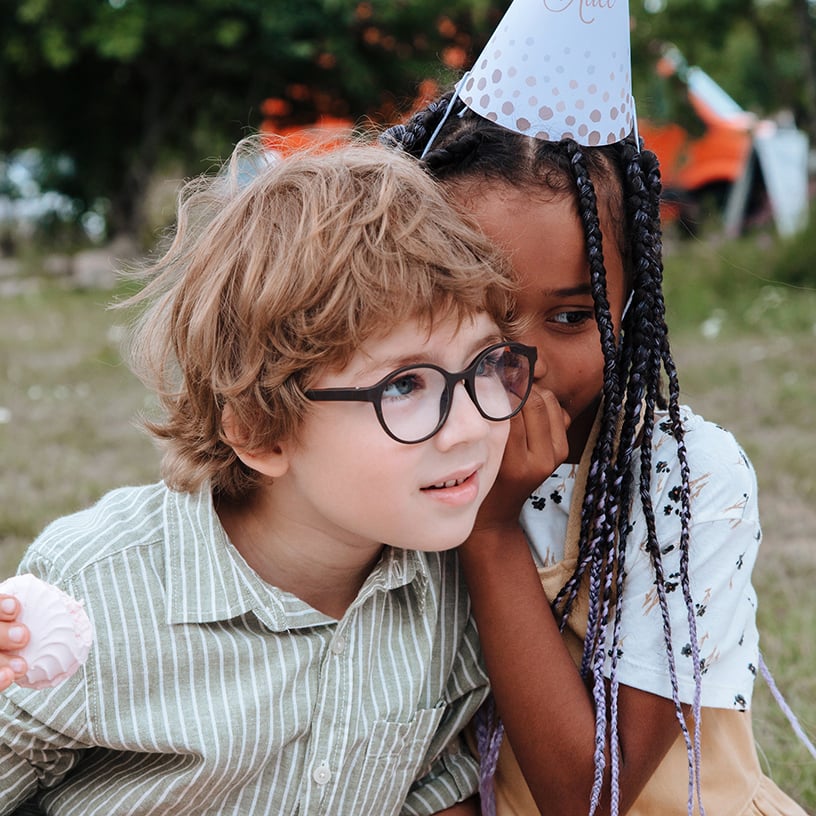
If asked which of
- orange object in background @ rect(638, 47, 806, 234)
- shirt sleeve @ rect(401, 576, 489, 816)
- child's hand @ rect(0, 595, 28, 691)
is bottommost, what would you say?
shirt sleeve @ rect(401, 576, 489, 816)

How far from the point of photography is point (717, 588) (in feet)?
5.54

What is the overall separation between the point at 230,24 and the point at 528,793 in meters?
12.4

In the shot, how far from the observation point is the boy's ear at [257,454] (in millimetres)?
1603

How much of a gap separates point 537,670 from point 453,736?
0.29m

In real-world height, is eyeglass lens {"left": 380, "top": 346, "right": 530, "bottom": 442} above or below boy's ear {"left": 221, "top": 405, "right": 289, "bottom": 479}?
above

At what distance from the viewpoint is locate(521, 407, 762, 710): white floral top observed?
1.69 meters

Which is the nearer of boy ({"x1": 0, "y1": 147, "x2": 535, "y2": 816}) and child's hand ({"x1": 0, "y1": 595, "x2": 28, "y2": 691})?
child's hand ({"x1": 0, "y1": 595, "x2": 28, "y2": 691})

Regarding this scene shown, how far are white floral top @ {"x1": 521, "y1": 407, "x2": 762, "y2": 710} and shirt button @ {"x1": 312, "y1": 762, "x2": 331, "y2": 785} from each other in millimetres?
469

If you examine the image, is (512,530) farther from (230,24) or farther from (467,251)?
(230,24)

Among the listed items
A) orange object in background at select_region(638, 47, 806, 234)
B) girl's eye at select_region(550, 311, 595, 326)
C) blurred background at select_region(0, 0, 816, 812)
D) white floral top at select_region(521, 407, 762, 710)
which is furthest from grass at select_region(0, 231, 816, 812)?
orange object in background at select_region(638, 47, 806, 234)

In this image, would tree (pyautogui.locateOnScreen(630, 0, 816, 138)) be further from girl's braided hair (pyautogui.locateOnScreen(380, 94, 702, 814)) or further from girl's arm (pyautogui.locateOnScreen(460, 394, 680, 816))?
girl's arm (pyautogui.locateOnScreen(460, 394, 680, 816))

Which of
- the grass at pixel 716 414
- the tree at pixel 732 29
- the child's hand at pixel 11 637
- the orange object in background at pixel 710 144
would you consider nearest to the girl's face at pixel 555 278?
the child's hand at pixel 11 637

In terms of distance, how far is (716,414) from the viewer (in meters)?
5.16

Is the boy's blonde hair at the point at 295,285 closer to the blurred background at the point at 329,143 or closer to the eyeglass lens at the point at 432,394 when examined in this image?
the eyeglass lens at the point at 432,394
